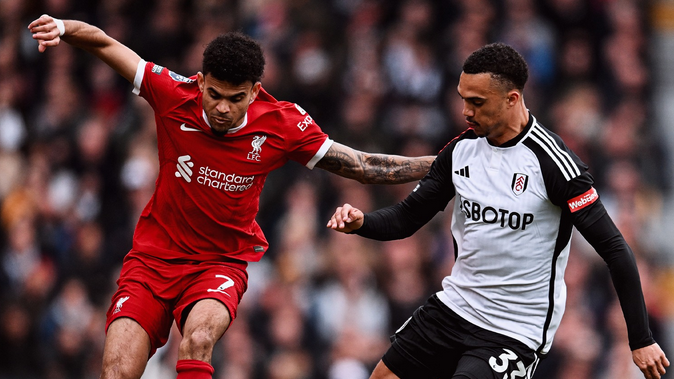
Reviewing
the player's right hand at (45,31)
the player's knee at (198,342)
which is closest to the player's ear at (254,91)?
the player's right hand at (45,31)

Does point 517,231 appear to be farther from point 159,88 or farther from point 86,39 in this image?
point 86,39

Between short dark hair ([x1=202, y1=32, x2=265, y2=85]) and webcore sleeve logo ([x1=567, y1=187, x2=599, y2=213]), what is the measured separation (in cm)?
216

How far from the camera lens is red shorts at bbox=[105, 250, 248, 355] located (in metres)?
6.32

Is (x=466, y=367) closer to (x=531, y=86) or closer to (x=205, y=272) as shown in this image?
(x=205, y=272)

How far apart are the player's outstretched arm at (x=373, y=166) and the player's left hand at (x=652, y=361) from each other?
2.07m

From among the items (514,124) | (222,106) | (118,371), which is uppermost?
(514,124)

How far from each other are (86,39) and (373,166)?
2152mm

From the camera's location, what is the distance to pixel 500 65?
19.3 ft

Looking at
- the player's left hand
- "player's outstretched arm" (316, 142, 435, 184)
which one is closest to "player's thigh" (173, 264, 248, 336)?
"player's outstretched arm" (316, 142, 435, 184)

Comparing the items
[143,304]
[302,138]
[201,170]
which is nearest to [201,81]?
[201,170]

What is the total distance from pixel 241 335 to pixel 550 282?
593 cm

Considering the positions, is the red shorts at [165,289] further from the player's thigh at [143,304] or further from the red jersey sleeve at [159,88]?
the red jersey sleeve at [159,88]

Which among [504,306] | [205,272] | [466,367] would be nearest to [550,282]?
[504,306]

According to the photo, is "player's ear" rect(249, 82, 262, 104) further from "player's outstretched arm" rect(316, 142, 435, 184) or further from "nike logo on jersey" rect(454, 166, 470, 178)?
"nike logo on jersey" rect(454, 166, 470, 178)
